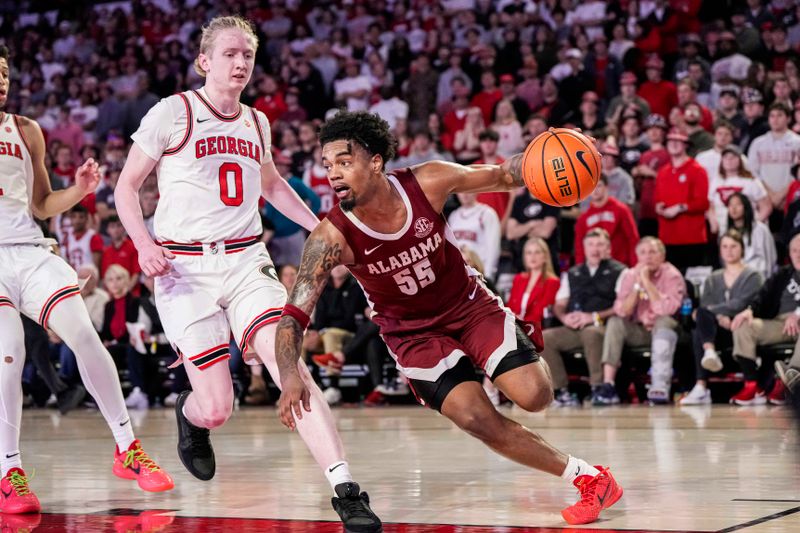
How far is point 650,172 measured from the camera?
1217 cm

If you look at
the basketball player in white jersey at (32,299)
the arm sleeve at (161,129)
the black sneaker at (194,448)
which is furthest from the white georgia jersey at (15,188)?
the black sneaker at (194,448)

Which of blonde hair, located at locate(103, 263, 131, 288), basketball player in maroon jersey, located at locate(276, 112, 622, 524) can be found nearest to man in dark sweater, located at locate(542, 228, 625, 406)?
blonde hair, located at locate(103, 263, 131, 288)

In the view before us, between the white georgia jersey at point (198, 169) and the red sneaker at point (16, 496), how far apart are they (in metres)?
1.34

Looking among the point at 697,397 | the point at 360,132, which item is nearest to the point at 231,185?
the point at 360,132

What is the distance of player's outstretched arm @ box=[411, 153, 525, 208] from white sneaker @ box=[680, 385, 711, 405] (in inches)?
→ 236

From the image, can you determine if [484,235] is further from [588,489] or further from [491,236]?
[588,489]

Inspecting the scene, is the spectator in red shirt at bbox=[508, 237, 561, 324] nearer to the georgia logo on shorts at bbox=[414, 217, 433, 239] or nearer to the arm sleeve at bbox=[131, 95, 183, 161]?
the arm sleeve at bbox=[131, 95, 183, 161]

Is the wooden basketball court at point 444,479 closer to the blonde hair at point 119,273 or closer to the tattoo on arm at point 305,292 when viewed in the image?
the tattoo on arm at point 305,292

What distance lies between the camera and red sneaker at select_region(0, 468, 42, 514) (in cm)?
552

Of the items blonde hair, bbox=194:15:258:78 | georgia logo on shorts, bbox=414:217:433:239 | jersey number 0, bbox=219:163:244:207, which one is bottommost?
georgia logo on shorts, bbox=414:217:433:239

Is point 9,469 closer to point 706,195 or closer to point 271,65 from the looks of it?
point 706,195

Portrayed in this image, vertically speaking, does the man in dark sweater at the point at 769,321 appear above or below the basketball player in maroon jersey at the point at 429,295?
below

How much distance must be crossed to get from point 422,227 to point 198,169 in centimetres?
124

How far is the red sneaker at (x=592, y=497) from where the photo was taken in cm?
482
